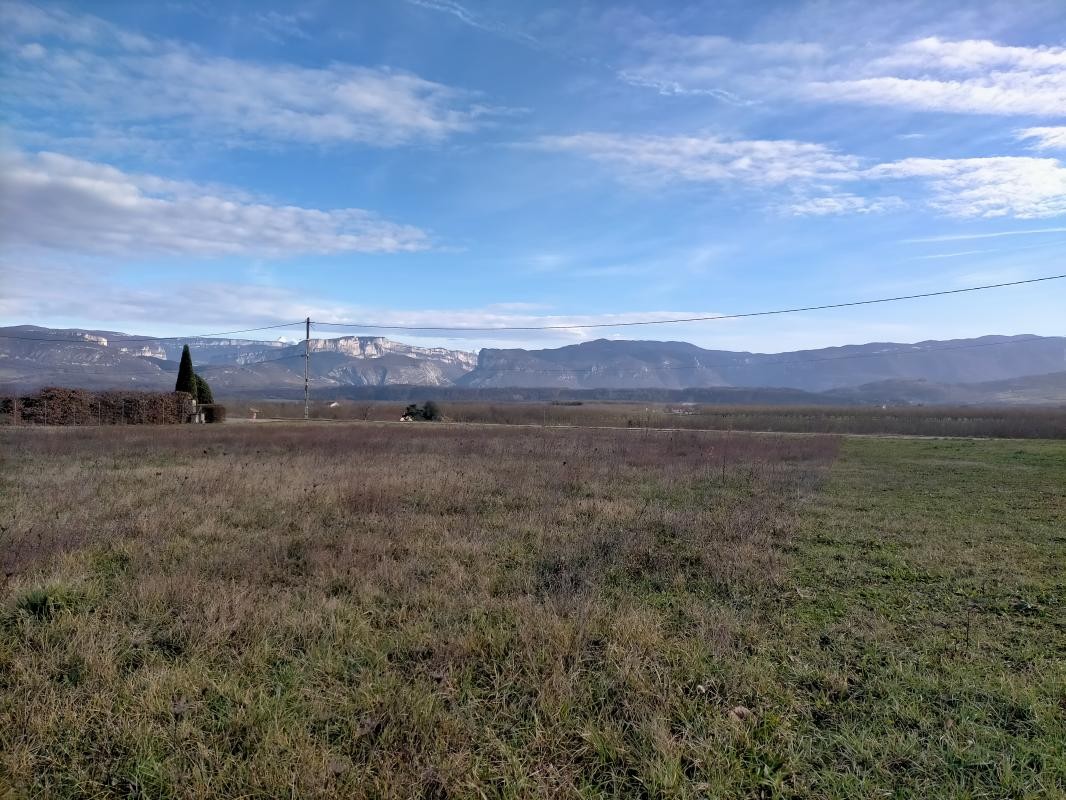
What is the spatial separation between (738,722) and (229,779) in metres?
3.17

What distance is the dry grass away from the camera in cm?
351

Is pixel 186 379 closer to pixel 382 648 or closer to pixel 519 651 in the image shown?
pixel 382 648

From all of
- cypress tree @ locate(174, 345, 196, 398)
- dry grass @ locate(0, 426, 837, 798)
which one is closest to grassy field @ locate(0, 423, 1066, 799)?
dry grass @ locate(0, 426, 837, 798)

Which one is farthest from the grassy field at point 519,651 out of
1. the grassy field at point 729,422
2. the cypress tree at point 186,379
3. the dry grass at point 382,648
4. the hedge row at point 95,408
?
the grassy field at point 729,422

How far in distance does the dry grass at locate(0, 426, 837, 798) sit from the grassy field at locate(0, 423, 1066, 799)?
0.02m

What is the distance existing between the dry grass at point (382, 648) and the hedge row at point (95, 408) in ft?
106

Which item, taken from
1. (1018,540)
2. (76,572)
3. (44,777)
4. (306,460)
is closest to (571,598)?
(44,777)

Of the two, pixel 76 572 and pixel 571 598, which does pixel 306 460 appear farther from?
pixel 571 598

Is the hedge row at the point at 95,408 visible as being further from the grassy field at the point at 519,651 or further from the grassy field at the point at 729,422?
the grassy field at the point at 519,651

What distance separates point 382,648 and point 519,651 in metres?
1.21

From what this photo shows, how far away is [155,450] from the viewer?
2045 cm

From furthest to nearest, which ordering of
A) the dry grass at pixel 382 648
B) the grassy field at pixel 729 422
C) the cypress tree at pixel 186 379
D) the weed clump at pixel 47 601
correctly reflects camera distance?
the grassy field at pixel 729 422 → the cypress tree at pixel 186 379 → the weed clump at pixel 47 601 → the dry grass at pixel 382 648

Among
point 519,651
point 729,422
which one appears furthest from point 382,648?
point 729,422

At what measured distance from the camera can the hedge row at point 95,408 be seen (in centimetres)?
3572
